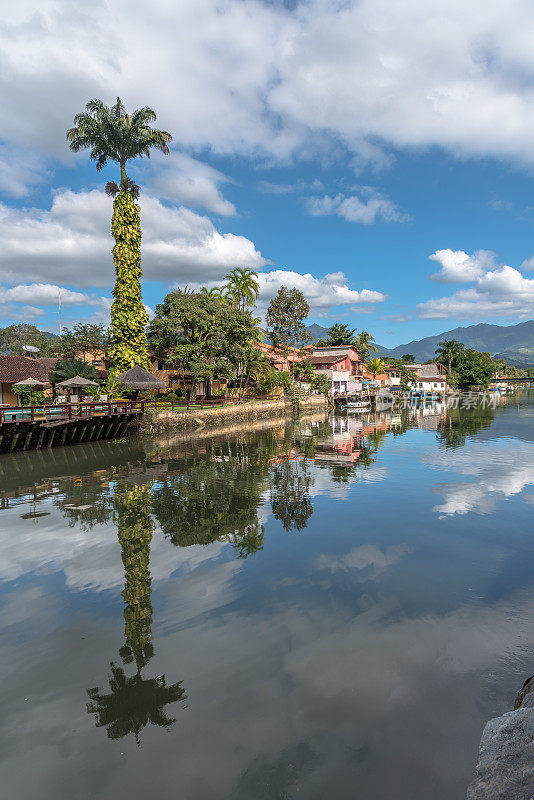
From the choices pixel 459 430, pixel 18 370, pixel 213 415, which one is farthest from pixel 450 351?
pixel 18 370

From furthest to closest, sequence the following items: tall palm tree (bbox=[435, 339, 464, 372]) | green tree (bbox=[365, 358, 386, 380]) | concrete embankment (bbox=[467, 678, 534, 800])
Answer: tall palm tree (bbox=[435, 339, 464, 372]) < green tree (bbox=[365, 358, 386, 380]) < concrete embankment (bbox=[467, 678, 534, 800])

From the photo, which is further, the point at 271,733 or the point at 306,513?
the point at 306,513

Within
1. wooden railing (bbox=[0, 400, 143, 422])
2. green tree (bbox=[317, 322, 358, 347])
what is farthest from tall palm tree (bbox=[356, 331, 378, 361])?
wooden railing (bbox=[0, 400, 143, 422])

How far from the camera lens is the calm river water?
16.6 feet

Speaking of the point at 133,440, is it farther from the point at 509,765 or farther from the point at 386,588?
the point at 509,765

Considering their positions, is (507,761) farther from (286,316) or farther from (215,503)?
(286,316)

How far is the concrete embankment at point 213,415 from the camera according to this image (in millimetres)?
38125

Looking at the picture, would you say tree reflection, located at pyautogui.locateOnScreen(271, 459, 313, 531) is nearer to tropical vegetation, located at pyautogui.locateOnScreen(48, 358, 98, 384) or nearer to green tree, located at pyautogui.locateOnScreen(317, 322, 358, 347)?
tropical vegetation, located at pyautogui.locateOnScreen(48, 358, 98, 384)

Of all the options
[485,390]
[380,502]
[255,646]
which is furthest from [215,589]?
[485,390]

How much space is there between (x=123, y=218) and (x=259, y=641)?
39.8 meters

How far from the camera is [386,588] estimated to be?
9.34m

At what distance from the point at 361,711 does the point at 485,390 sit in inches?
5633

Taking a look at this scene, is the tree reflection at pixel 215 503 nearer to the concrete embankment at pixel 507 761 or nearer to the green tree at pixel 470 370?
the concrete embankment at pixel 507 761

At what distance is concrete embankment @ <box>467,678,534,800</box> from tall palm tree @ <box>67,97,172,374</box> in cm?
3865
